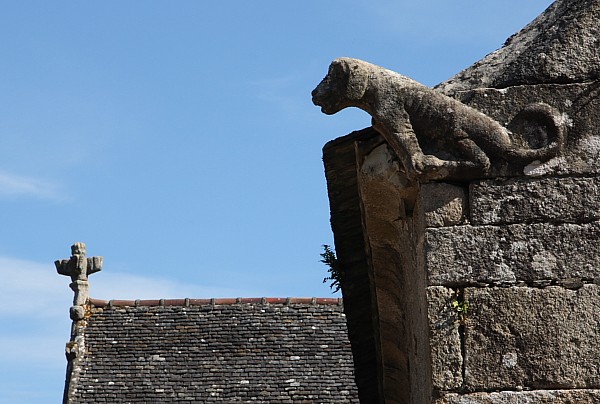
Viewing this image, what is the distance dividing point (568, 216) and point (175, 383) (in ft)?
68.7

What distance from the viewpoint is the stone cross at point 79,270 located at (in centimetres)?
2802

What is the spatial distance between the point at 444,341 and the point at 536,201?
2.25 feet

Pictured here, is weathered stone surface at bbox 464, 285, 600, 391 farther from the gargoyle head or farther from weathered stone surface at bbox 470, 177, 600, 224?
the gargoyle head

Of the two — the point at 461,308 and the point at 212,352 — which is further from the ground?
the point at 212,352

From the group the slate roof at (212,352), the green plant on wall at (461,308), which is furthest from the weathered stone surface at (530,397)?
the slate roof at (212,352)

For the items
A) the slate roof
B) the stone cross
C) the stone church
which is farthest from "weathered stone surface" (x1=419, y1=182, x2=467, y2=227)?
the stone cross

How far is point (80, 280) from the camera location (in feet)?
94.1

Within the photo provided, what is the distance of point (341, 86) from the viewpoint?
5.48 m

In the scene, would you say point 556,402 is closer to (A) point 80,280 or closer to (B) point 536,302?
(B) point 536,302

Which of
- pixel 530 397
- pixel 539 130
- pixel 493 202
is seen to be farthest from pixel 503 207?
pixel 530 397

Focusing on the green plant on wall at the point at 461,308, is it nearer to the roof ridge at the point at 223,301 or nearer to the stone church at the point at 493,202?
the stone church at the point at 493,202

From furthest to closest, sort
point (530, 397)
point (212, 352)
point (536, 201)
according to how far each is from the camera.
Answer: point (212, 352) → point (536, 201) → point (530, 397)

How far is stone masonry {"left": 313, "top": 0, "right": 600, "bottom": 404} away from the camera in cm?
512

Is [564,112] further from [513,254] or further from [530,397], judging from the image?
[530,397]
